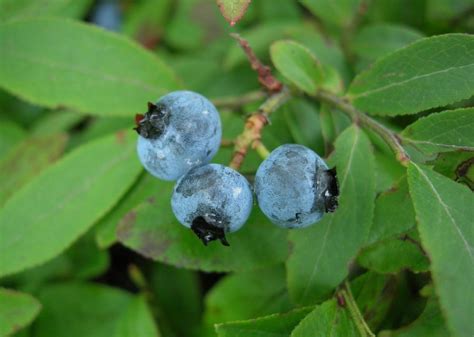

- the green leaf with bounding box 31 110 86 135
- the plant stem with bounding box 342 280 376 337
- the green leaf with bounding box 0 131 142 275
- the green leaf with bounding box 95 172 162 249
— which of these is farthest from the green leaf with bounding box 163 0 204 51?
the plant stem with bounding box 342 280 376 337

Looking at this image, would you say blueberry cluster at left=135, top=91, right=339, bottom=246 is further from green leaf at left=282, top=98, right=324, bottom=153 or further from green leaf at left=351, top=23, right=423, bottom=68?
green leaf at left=351, top=23, right=423, bottom=68

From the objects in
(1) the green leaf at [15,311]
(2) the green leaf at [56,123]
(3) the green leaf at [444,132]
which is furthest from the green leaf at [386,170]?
(2) the green leaf at [56,123]

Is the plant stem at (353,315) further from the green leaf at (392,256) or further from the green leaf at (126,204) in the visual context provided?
the green leaf at (126,204)

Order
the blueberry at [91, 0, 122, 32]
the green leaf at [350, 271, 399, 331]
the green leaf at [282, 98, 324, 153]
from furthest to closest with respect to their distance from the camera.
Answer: the blueberry at [91, 0, 122, 32] < the green leaf at [282, 98, 324, 153] < the green leaf at [350, 271, 399, 331]

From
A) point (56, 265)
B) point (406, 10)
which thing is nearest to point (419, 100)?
point (406, 10)

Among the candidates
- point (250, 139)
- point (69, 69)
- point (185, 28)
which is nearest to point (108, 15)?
point (185, 28)

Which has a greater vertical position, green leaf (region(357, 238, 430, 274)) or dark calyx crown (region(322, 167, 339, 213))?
dark calyx crown (region(322, 167, 339, 213))

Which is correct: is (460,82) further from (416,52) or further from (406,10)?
(406,10)
